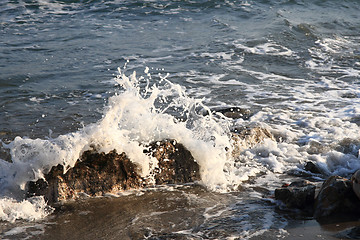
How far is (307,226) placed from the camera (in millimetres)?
3773

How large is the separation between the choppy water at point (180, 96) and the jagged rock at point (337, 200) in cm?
37

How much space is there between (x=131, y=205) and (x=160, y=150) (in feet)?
2.60

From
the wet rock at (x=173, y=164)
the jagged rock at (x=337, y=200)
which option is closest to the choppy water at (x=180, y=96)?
the wet rock at (x=173, y=164)

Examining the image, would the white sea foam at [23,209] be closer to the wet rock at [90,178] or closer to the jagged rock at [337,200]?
the wet rock at [90,178]

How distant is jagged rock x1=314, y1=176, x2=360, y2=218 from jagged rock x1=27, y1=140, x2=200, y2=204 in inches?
54.6

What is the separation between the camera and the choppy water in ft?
13.5

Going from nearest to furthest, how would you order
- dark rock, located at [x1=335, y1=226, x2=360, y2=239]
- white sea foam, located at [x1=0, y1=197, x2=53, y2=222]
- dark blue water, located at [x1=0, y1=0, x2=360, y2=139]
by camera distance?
1. dark rock, located at [x1=335, y1=226, x2=360, y2=239]
2. white sea foam, located at [x1=0, y1=197, x2=53, y2=222]
3. dark blue water, located at [x1=0, y1=0, x2=360, y2=139]

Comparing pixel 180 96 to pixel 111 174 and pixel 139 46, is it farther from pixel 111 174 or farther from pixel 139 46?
pixel 139 46

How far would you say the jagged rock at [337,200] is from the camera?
3.95 metres

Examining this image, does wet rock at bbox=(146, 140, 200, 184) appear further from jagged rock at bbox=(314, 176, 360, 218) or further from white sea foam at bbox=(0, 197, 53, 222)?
jagged rock at bbox=(314, 176, 360, 218)

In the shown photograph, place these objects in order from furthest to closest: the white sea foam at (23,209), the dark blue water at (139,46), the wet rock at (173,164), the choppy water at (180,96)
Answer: the dark blue water at (139,46)
the wet rock at (173,164)
the choppy water at (180,96)
the white sea foam at (23,209)

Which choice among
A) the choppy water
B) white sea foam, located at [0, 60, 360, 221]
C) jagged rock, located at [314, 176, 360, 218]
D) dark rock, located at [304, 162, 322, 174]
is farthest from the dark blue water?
jagged rock, located at [314, 176, 360, 218]

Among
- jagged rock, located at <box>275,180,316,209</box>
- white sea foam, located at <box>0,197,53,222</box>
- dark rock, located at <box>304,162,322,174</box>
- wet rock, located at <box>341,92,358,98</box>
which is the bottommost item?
wet rock, located at <box>341,92,358,98</box>

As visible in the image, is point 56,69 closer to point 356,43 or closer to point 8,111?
point 8,111
